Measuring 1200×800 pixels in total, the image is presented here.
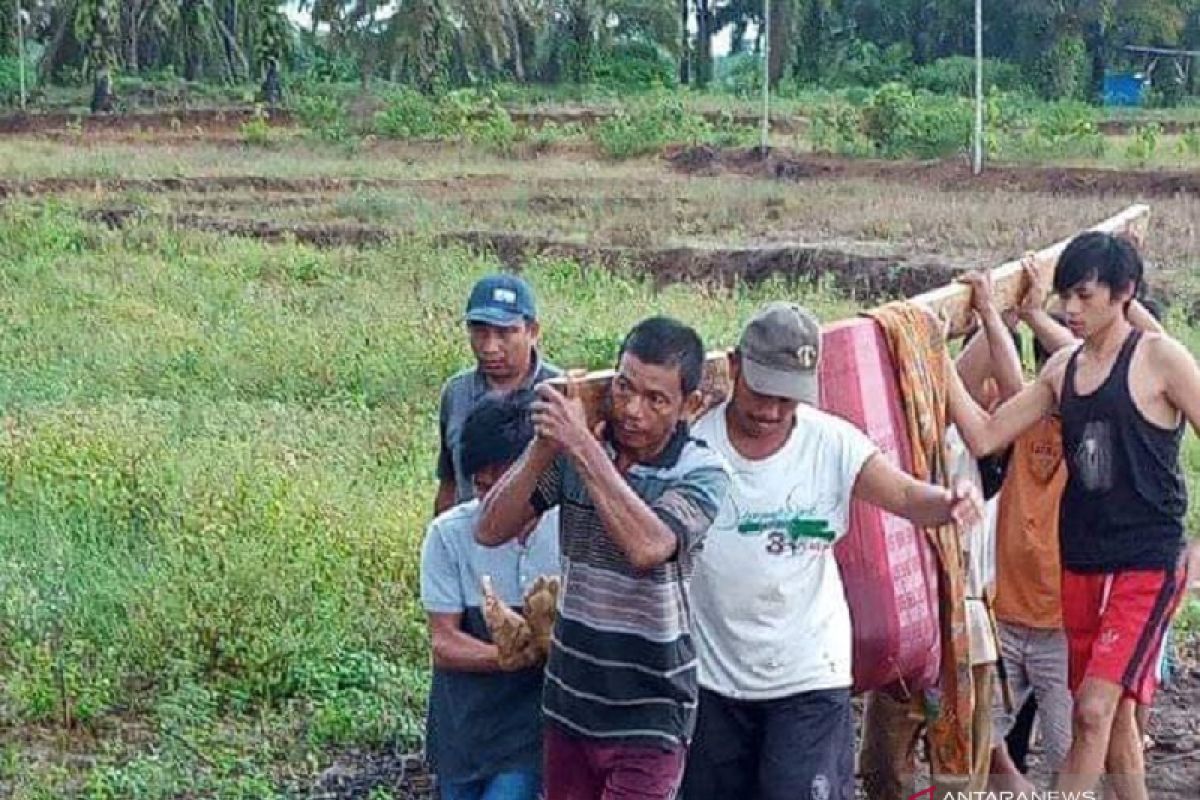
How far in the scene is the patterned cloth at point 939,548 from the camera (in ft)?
14.2

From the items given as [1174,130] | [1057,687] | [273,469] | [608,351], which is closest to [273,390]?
[608,351]

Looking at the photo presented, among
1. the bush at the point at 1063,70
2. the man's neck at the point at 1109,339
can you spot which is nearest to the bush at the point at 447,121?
the bush at the point at 1063,70

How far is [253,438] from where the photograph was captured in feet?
30.6

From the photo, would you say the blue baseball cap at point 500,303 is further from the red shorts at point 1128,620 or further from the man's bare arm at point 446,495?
the red shorts at point 1128,620

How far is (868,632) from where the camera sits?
4176mm

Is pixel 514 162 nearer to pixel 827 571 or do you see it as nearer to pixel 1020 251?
pixel 1020 251

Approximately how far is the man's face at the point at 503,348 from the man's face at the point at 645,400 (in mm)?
842

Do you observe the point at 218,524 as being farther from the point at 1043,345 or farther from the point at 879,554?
the point at 879,554

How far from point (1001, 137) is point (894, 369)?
26.2 meters

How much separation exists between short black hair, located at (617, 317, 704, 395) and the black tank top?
139 cm

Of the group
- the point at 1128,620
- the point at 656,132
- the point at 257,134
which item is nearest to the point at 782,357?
the point at 1128,620

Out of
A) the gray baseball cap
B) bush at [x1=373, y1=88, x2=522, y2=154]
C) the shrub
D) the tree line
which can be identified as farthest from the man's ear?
the tree line

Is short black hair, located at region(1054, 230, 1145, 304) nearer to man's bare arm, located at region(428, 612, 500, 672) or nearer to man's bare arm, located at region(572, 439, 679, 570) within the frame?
man's bare arm, located at region(572, 439, 679, 570)

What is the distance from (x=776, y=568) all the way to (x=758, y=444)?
260 mm
